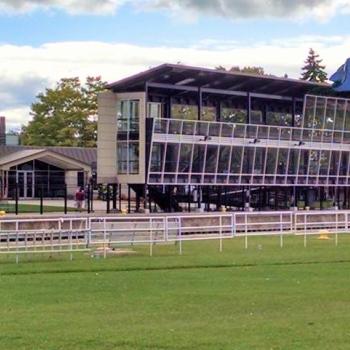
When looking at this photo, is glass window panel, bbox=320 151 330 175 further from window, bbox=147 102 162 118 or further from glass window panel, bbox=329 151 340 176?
window, bbox=147 102 162 118

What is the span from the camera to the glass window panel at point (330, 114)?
218ft

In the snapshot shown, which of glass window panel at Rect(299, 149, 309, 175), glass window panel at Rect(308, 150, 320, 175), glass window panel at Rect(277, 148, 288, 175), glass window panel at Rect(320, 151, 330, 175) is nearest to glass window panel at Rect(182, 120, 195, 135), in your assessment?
glass window panel at Rect(277, 148, 288, 175)

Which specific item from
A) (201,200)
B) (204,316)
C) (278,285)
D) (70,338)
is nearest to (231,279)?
(278,285)

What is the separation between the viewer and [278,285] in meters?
19.0

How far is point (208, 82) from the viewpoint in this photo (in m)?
60.0

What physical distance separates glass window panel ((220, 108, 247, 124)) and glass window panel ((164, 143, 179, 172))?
1008 centimetres

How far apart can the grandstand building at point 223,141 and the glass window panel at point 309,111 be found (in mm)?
71

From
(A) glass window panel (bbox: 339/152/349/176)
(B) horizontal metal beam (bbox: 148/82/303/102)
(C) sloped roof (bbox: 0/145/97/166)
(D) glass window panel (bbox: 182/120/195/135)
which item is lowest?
(C) sloped roof (bbox: 0/145/97/166)

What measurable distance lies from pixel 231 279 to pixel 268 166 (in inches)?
1641

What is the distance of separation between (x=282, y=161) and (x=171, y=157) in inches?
403

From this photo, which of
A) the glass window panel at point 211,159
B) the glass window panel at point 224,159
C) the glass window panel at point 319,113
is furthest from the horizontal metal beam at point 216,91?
the glass window panel at point 224,159

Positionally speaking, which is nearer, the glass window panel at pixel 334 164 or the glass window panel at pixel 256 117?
the glass window panel at pixel 256 117

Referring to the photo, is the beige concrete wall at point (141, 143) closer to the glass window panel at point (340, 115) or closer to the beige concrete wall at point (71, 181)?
the glass window panel at point (340, 115)

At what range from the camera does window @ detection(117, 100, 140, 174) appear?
55.1 m
